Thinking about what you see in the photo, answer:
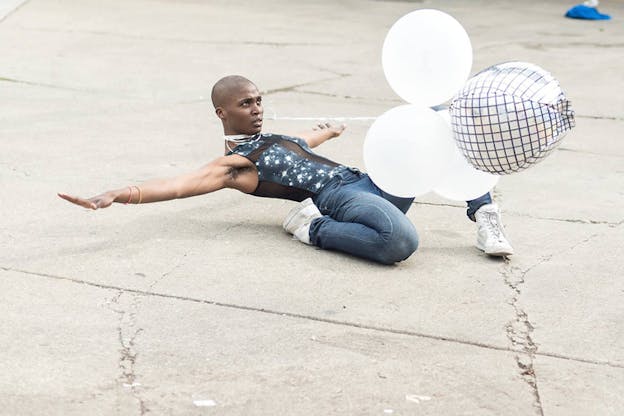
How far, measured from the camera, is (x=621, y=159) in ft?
22.2

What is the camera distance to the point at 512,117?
13.7ft

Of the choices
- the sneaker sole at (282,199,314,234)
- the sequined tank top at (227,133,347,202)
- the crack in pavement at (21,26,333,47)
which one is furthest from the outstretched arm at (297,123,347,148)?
the crack in pavement at (21,26,333,47)

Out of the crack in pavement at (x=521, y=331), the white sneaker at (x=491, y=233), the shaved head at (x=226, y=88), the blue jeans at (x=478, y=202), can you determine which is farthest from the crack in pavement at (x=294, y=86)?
the crack in pavement at (x=521, y=331)

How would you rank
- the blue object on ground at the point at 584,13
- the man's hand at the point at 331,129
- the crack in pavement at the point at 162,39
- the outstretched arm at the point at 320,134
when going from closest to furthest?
the outstretched arm at the point at 320,134 < the man's hand at the point at 331,129 < the crack in pavement at the point at 162,39 < the blue object on ground at the point at 584,13

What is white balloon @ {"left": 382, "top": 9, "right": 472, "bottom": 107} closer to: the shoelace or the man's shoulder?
Result: the shoelace

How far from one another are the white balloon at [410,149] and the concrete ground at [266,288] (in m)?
0.41

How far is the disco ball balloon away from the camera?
4.18 meters

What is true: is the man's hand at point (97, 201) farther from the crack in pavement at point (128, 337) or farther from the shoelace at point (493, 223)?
the shoelace at point (493, 223)

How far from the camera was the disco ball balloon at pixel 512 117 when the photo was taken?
418 cm

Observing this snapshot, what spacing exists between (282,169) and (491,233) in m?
1.01

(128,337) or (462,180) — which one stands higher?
(462,180)

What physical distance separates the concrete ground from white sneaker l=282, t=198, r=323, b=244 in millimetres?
84

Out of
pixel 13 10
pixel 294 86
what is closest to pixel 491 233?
pixel 294 86

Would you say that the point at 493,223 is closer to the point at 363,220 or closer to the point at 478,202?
the point at 478,202
